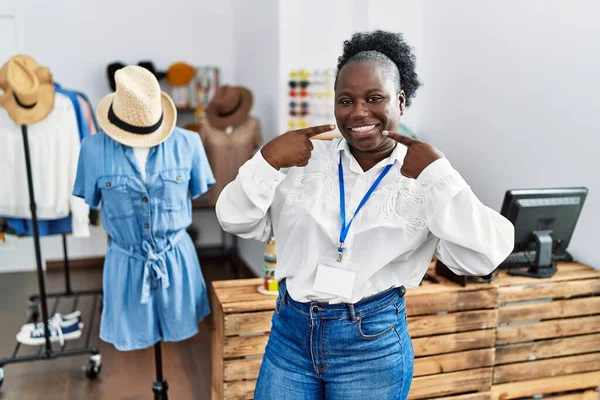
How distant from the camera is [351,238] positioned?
Answer: 1392mm

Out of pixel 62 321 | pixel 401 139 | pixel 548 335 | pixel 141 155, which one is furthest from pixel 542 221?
pixel 62 321

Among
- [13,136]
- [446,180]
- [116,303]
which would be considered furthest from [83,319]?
[446,180]

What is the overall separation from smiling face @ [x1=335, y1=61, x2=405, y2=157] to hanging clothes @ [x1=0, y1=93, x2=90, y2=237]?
239cm

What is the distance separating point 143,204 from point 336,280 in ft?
3.96

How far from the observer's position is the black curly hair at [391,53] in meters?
1.45

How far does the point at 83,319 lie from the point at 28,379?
3.02 ft

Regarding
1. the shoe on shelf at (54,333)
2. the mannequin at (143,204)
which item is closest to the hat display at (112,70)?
the shoe on shelf at (54,333)

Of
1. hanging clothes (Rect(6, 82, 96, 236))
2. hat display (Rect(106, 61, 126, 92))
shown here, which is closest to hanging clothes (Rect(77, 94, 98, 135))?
hanging clothes (Rect(6, 82, 96, 236))

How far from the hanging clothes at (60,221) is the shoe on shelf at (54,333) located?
598mm

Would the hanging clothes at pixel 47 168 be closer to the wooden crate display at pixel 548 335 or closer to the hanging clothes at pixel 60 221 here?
the hanging clothes at pixel 60 221

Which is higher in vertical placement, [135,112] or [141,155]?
[135,112]

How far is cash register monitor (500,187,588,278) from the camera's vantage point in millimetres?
2553

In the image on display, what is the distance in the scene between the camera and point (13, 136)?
3.33 meters

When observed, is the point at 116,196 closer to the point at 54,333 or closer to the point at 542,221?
the point at 54,333
